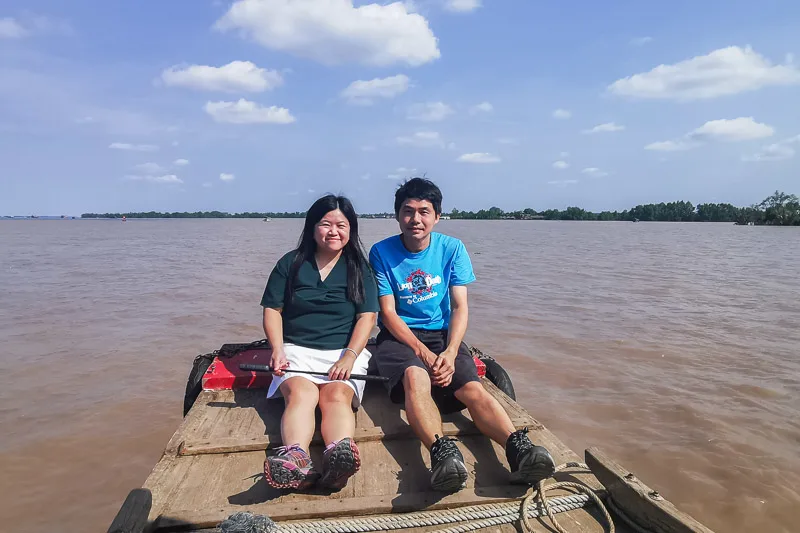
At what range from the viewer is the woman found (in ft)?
9.93

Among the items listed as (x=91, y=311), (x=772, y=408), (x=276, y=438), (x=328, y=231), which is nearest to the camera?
(x=276, y=438)

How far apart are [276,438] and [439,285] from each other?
4.90 feet

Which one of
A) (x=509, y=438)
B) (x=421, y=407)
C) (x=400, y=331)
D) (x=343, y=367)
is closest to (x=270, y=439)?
(x=343, y=367)

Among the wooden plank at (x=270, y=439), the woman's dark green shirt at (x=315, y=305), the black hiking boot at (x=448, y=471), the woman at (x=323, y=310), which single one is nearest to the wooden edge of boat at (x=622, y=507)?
the wooden plank at (x=270, y=439)

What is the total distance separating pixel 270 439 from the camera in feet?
9.20

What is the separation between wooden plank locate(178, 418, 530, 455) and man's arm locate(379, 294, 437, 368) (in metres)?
0.41

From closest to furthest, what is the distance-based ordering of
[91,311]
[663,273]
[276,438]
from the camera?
1. [276,438]
2. [91,311]
3. [663,273]

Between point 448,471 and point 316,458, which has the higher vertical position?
point 448,471

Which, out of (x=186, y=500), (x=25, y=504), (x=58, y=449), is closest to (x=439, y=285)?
(x=186, y=500)

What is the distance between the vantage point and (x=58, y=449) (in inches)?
171

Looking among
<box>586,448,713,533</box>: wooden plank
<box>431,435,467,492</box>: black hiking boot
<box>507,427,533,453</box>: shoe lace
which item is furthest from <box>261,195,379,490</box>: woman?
<box>586,448,713,533</box>: wooden plank

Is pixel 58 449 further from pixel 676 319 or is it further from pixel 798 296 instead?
pixel 798 296

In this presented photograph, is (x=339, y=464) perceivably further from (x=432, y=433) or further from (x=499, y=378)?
(x=499, y=378)

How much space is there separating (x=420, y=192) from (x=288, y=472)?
6.28 ft
